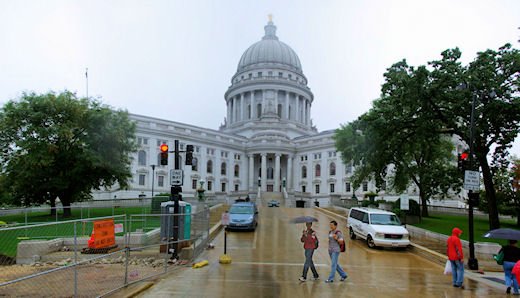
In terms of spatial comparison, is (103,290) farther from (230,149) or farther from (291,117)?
(291,117)

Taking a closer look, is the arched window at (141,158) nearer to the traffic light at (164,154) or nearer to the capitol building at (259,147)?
the capitol building at (259,147)

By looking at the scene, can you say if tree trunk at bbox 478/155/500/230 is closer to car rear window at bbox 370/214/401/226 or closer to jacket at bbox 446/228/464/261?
car rear window at bbox 370/214/401/226

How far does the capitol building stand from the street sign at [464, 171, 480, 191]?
122ft

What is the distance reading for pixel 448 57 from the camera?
22.5m

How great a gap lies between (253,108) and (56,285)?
8948 cm

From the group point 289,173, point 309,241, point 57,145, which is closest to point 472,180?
point 309,241

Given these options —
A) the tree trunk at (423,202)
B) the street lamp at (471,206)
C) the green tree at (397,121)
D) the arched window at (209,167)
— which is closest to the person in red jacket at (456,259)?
the street lamp at (471,206)

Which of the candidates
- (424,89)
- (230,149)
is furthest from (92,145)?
(230,149)

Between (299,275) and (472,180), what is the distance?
820 centimetres

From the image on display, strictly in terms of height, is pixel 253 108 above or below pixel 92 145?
above

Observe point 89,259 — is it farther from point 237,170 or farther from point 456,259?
point 237,170

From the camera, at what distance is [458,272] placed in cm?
1130

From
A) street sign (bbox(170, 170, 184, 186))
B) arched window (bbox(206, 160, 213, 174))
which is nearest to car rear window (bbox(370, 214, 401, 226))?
street sign (bbox(170, 170, 184, 186))

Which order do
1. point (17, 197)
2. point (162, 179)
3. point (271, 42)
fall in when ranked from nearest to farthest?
point (17, 197) < point (162, 179) < point (271, 42)
